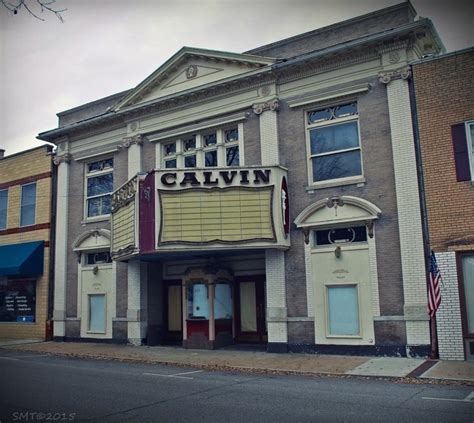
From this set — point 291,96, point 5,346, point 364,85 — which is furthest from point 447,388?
point 5,346

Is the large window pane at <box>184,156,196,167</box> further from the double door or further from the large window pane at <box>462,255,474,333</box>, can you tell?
the large window pane at <box>462,255,474,333</box>

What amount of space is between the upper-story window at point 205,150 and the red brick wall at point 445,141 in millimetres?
6629

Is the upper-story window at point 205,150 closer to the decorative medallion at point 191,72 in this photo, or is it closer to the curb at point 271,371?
the decorative medallion at point 191,72

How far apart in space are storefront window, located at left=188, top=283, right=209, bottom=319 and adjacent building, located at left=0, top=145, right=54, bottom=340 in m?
7.86

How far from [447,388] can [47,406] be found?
7688mm

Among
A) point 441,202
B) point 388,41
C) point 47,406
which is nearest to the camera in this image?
point 47,406

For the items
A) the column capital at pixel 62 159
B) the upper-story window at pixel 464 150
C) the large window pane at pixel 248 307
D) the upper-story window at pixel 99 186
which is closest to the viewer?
the upper-story window at pixel 464 150

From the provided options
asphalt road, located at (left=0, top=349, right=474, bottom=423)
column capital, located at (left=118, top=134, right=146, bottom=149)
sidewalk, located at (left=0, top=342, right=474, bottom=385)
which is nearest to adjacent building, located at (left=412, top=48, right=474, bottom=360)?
sidewalk, located at (left=0, top=342, right=474, bottom=385)

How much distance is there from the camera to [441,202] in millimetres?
14977

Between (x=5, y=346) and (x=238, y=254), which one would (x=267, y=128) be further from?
(x=5, y=346)

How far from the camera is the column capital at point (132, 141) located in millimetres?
21602

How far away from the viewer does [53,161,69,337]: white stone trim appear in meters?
23.1

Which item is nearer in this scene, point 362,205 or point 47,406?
point 47,406

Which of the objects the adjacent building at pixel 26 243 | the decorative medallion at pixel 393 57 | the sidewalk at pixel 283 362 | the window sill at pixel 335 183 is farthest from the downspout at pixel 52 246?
the decorative medallion at pixel 393 57
